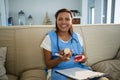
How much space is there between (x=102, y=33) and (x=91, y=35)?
14 cm

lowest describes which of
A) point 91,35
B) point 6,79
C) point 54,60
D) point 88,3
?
point 6,79

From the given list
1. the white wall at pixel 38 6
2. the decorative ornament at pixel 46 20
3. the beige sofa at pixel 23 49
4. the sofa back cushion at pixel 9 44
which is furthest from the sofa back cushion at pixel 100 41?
the white wall at pixel 38 6

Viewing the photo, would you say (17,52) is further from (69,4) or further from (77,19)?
(69,4)

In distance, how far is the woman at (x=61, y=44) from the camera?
153cm

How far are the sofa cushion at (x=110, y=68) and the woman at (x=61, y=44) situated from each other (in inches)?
8.7

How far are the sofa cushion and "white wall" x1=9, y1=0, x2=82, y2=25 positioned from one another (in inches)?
156

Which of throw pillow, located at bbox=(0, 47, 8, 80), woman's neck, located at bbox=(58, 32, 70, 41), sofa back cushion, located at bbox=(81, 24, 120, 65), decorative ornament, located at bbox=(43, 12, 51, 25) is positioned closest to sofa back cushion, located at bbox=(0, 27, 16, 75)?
throw pillow, located at bbox=(0, 47, 8, 80)

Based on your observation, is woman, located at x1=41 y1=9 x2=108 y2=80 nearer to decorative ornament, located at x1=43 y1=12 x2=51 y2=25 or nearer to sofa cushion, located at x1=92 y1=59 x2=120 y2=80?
sofa cushion, located at x1=92 y1=59 x2=120 y2=80

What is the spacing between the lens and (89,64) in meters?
1.90

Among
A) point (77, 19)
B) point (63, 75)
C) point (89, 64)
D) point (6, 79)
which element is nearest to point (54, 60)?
point (63, 75)

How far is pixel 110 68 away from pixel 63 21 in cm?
65

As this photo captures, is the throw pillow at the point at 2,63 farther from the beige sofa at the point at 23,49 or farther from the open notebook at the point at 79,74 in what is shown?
the open notebook at the point at 79,74

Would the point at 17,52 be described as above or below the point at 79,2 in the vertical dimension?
below

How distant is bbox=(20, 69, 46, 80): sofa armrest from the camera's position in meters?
1.54
